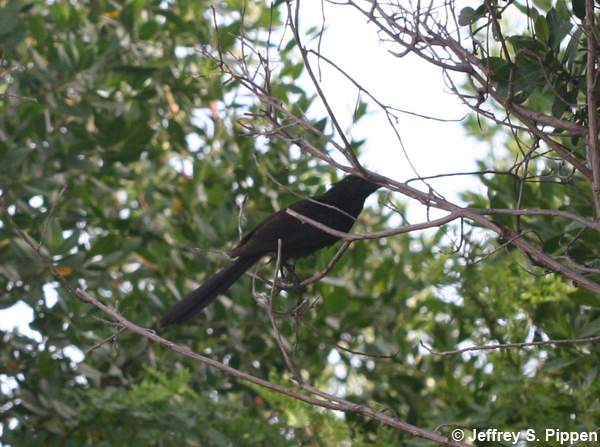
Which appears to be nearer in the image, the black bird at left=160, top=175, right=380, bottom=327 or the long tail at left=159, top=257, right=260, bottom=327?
the long tail at left=159, top=257, right=260, bottom=327

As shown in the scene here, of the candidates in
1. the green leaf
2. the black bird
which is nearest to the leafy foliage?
the black bird

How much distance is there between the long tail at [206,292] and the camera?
16.2 feet

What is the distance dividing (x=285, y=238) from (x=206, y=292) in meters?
0.55

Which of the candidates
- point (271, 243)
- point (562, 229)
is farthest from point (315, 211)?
point (562, 229)

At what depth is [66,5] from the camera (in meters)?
6.30

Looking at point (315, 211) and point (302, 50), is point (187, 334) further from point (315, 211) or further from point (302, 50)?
point (302, 50)

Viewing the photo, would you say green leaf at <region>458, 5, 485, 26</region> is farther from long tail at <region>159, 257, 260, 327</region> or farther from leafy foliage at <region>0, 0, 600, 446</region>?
long tail at <region>159, 257, 260, 327</region>

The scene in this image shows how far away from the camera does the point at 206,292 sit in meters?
5.10

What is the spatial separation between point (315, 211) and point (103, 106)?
3.80ft

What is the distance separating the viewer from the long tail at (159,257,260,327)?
4.93 metres

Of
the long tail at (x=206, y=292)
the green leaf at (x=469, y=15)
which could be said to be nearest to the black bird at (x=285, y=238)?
the long tail at (x=206, y=292)

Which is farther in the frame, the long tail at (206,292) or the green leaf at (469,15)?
the long tail at (206,292)

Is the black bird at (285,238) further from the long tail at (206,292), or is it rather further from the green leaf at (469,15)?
the green leaf at (469,15)

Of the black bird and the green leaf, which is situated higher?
the black bird
